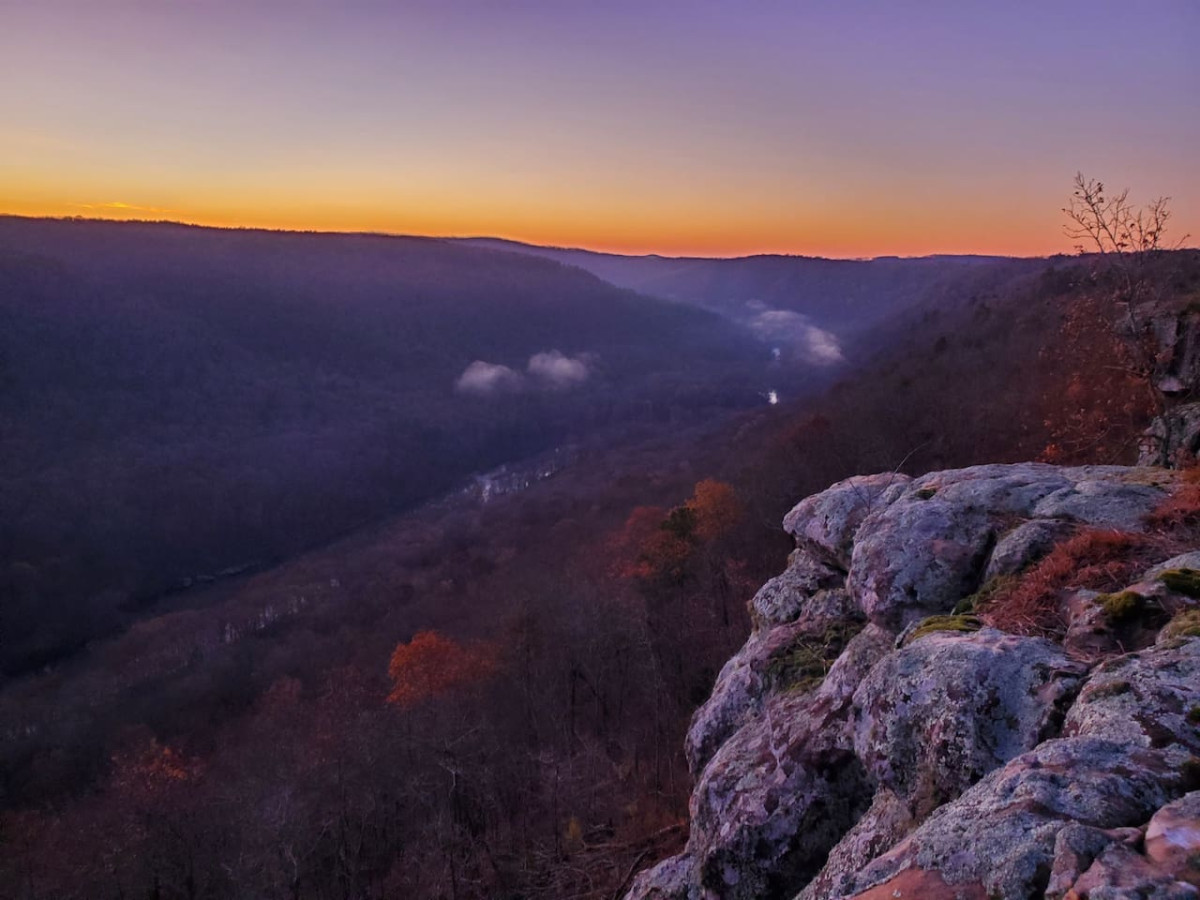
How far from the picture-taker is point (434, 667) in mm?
43406

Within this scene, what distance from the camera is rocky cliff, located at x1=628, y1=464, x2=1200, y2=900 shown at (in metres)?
4.20

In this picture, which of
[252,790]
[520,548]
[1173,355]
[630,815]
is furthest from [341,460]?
[1173,355]

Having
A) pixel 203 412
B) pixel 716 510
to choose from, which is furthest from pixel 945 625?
pixel 203 412

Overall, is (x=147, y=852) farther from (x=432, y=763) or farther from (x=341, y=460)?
(x=341, y=460)

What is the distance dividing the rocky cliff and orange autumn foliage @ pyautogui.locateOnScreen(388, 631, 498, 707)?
104 ft

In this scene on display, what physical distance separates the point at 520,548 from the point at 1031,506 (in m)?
66.1

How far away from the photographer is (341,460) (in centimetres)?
12350

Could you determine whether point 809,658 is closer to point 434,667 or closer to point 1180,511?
point 1180,511

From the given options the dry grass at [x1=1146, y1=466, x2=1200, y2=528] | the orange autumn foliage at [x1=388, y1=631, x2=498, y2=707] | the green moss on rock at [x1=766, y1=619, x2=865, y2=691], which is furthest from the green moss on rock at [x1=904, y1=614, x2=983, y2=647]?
the orange autumn foliage at [x1=388, y1=631, x2=498, y2=707]

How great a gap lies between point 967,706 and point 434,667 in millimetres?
41058

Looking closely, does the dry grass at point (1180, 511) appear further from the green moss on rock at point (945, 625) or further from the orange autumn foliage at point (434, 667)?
the orange autumn foliage at point (434, 667)

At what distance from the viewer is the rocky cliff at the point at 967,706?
420 cm

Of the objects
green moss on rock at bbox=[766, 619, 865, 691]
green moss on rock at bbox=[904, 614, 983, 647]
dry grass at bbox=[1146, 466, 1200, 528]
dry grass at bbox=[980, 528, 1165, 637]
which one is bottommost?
green moss on rock at bbox=[766, 619, 865, 691]

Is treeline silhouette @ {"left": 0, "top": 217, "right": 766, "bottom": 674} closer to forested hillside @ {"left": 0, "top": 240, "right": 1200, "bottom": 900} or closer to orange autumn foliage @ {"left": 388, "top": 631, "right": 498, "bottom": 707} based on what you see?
forested hillside @ {"left": 0, "top": 240, "right": 1200, "bottom": 900}
